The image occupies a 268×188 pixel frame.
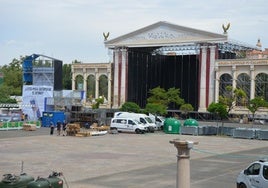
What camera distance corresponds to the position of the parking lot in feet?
71.0

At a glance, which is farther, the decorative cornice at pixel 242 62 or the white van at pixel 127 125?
the decorative cornice at pixel 242 62

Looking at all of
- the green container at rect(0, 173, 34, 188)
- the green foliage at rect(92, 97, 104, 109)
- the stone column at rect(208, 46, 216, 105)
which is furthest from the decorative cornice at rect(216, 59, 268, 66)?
the green container at rect(0, 173, 34, 188)

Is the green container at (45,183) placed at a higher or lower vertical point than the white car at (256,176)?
higher

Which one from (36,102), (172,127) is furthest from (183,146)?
(36,102)

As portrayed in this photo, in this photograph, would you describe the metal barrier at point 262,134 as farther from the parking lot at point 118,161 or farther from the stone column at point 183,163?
the stone column at point 183,163

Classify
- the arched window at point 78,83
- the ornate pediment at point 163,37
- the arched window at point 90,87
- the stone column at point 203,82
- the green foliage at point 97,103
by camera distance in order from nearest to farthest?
1. the ornate pediment at point 163,37
2. the stone column at point 203,82
3. the green foliage at point 97,103
4. the arched window at point 78,83
5. the arched window at point 90,87

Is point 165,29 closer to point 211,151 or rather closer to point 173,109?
point 173,109

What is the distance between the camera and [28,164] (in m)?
25.5

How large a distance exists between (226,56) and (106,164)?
63.5 metres

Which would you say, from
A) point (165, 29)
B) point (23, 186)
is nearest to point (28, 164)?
point (23, 186)

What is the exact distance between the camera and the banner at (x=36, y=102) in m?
66.0

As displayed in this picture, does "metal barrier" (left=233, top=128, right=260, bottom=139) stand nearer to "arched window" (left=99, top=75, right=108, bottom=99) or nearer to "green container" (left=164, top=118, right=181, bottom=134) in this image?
"green container" (left=164, top=118, right=181, bottom=134)

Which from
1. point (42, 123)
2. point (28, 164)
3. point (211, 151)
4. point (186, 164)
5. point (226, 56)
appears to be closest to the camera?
point (186, 164)

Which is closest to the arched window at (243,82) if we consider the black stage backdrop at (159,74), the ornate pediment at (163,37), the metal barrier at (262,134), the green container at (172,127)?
the ornate pediment at (163,37)
